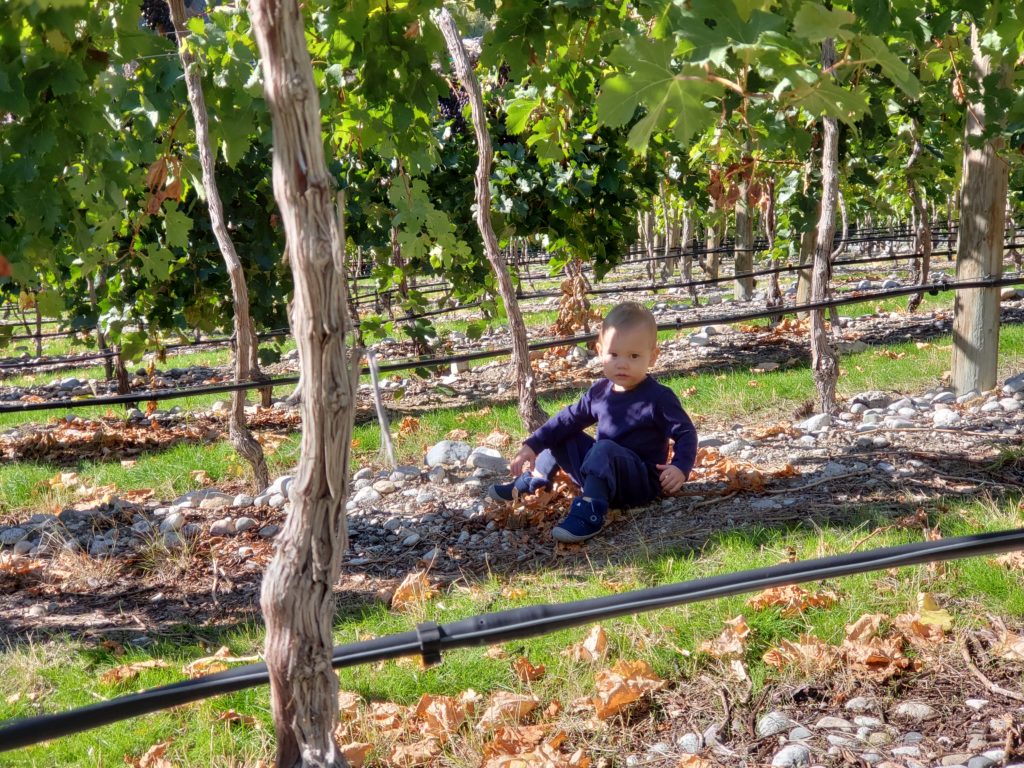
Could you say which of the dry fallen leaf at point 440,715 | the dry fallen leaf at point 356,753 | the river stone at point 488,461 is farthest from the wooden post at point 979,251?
the dry fallen leaf at point 356,753

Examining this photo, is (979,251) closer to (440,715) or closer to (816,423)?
(816,423)

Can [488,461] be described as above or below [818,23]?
below

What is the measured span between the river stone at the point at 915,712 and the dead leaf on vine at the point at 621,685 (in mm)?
524

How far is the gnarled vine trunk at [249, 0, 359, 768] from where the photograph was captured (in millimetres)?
1141

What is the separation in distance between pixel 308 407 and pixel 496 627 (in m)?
0.47

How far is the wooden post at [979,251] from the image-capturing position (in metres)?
4.91

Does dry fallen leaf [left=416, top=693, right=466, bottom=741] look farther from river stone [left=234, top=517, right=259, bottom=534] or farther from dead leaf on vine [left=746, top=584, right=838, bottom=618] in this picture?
river stone [left=234, top=517, right=259, bottom=534]

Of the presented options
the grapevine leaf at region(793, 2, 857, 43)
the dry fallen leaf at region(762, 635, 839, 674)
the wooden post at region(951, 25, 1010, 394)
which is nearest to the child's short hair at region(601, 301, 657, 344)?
the dry fallen leaf at region(762, 635, 839, 674)

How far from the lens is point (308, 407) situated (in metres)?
1.24

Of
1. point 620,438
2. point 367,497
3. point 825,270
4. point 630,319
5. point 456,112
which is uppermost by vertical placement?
point 456,112

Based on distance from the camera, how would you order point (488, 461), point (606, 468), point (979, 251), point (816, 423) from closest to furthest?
point (606, 468) < point (488, 461) < point (816, 423) < point (979, 251)

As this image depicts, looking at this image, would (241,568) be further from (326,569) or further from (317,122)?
(317,122)

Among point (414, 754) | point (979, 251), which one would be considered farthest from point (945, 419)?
point (414, 754)

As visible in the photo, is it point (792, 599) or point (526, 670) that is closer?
point (526, 670)
